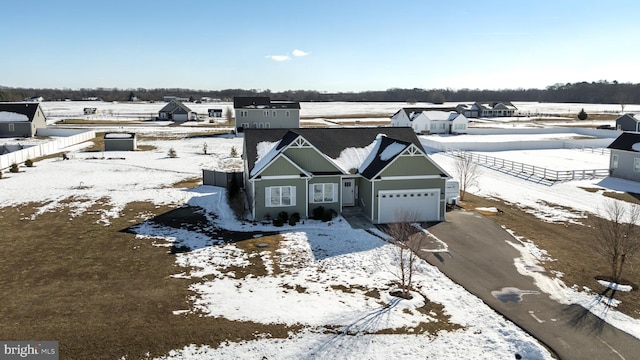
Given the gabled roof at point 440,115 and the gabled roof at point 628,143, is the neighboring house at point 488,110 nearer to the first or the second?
the gabled roof at point 440,115

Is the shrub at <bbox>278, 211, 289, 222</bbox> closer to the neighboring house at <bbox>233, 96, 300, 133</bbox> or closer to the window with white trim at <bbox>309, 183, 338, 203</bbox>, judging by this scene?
the window with white trim at <bbox>309, 183, 338, 203</bbox>

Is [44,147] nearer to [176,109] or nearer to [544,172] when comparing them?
Result: [176,109]

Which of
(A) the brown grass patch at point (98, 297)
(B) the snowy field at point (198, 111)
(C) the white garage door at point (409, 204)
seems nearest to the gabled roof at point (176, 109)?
(B) the snowy field at point (198, 111)

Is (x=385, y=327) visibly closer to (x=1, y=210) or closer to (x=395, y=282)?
(x=395, y=282)

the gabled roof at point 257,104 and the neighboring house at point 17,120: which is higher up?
the gabled roof at point 257,104

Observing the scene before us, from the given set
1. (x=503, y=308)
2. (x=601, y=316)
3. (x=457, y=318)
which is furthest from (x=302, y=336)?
(x=601, y=316)

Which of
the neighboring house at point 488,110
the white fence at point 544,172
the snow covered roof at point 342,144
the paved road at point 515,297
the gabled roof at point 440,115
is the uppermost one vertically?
the neighboring house at point 488,110

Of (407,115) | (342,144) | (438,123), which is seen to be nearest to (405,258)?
(342,144)

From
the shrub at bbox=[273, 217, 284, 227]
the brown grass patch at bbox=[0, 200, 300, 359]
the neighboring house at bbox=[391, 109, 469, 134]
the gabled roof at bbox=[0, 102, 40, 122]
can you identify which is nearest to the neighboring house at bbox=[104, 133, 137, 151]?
the gabled roof at bbox=[0, 102, 40, 122]
